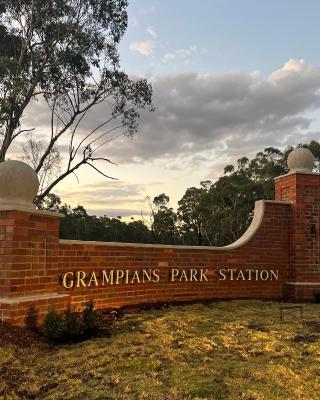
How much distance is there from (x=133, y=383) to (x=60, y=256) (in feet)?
12.3

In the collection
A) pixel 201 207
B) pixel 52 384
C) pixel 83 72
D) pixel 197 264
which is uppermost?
pixel 83 72

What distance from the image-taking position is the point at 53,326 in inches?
242

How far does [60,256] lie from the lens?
25.5ft

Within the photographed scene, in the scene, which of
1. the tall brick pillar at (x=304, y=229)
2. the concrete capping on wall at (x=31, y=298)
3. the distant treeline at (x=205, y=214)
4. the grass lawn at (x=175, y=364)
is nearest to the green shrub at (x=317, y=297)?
the tall brick pillar at (x=304, y=229)

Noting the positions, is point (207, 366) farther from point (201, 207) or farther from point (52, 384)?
point (201, 207)

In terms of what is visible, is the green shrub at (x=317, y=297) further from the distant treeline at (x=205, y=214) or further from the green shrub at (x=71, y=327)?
the distant treeline at (x=205, y=214)

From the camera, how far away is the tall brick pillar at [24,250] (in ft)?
21.1

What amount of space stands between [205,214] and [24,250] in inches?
1478

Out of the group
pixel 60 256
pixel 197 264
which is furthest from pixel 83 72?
pixel 60 256

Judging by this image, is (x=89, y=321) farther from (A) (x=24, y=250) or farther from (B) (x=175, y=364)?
(B) (x=175, y=364)

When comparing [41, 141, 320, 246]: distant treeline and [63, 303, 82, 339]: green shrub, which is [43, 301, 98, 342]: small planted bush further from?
[41, 141, 320, 246]: distant treeline

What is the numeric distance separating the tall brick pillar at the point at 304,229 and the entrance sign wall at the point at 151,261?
24 millimetres

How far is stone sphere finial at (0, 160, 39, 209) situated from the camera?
684cm

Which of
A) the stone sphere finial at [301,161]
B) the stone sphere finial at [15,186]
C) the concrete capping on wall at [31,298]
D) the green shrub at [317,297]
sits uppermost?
the stone sphere finial at [301,161]
